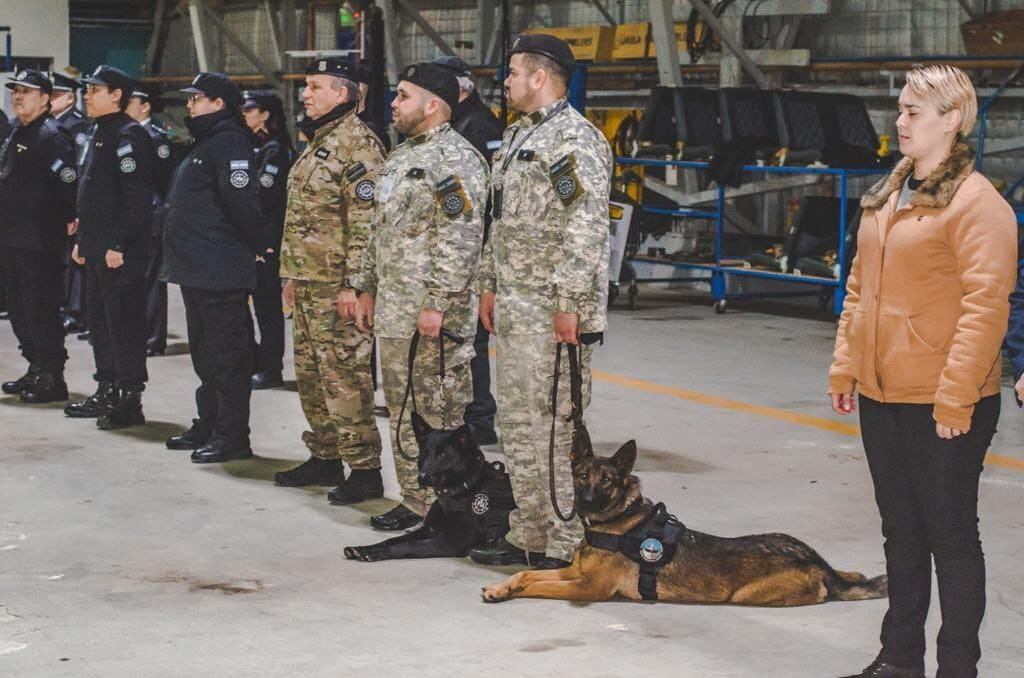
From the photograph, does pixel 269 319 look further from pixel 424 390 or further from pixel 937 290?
pixel 937 290

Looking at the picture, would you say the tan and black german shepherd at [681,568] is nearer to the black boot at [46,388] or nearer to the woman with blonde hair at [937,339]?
the woman with blonde hair at [937,339]

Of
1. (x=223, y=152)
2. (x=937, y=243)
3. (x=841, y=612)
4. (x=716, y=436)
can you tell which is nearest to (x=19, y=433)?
(x=223, y=152)

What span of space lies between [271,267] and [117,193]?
1.72 meters

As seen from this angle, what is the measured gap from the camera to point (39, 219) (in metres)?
7.74

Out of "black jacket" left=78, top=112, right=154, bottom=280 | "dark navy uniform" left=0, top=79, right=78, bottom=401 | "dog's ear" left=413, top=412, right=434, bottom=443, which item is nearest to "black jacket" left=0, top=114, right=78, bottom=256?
"dark navy uniform" left=0, top=79, right=78, bottom=401

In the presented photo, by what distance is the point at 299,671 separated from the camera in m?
3.94

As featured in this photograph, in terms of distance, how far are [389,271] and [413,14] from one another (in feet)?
42.3

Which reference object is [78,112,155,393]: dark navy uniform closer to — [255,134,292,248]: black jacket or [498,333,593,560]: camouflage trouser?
[255,134,292,248]: black jacket

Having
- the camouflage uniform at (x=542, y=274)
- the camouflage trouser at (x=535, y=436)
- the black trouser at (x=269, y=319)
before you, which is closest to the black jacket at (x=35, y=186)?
the black trouser at (x=269, y=319)

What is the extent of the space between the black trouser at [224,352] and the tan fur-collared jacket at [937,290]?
347cm

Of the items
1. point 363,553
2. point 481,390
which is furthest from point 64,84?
point 363,553

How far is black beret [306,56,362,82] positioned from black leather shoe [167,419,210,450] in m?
1.90

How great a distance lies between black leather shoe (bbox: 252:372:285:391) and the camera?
27.8 feet

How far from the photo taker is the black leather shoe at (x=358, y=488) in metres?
5.86
